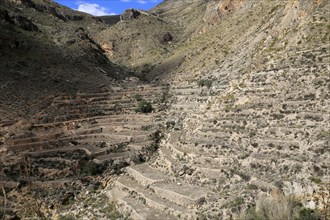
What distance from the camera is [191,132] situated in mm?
26375

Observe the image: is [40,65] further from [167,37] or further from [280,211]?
[167,37]

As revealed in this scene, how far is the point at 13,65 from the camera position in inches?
1860

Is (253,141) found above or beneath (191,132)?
beneath

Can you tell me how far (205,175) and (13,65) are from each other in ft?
108

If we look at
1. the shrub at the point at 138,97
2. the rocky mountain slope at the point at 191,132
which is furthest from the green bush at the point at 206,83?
the shrub at the point at 138,97

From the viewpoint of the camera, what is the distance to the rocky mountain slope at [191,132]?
61.0ft

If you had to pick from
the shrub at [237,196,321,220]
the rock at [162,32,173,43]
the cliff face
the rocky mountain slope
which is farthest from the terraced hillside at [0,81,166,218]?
the rock at [162,32,173,43]

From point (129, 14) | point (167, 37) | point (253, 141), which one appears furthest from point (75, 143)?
point (129, 14)

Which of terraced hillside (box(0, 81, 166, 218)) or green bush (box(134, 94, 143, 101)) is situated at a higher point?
green bush (box(134, 94, 143, 101))

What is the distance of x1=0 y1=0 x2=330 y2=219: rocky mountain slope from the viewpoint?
18.6 m

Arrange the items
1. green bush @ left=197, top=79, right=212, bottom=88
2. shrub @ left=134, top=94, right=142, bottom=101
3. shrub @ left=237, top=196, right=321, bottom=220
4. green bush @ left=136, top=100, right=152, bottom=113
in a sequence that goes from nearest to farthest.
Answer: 1. shrub @ left=237, top=196, right=321, bottom=220
2. green bush @ left=197, top=79, right=212, bottom=88
3. green bush @ left=136, top=100, right=152, bottom=113
4. shrub @ left=134, top=94, right=142, bottom=101

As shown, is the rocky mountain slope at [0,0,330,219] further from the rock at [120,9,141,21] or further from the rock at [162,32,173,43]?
the rock at [120,9,141,21]

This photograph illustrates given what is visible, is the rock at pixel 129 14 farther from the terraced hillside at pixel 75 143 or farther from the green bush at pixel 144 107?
the green bush at pixel 144 107

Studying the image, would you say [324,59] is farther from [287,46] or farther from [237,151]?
[237,151]
